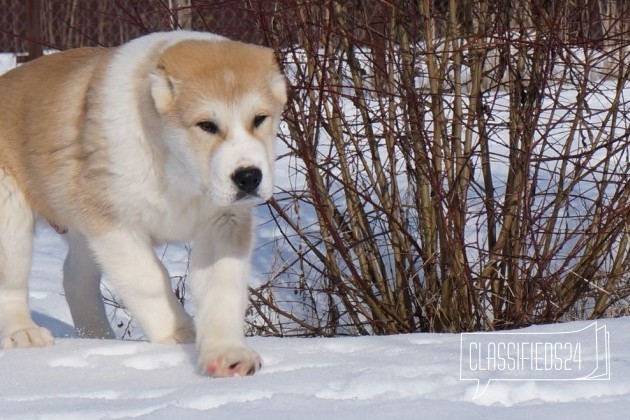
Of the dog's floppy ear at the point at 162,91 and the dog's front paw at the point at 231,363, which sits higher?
the dog's floppy ear at the point at 162,91

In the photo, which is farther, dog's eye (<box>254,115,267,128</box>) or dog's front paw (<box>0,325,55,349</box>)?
dog's front paw (<box>0,325,55,349</box>)

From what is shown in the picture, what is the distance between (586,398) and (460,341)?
771 mm

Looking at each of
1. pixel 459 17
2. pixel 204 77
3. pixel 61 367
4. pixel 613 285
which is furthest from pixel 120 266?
pixel 613 285

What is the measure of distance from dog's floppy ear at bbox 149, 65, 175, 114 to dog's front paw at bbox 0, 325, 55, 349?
916 millimetres

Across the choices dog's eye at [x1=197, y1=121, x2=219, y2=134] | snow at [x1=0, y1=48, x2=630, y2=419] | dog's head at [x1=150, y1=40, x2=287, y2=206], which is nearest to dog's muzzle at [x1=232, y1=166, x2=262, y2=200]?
dog's head at [x1=150, y1=40, x2=287, y2=206]

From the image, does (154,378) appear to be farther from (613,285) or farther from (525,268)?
(613,285)

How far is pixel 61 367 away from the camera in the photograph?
355 centimetres

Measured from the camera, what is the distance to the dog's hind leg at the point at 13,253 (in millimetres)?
4254

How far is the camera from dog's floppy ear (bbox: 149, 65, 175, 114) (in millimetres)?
3725

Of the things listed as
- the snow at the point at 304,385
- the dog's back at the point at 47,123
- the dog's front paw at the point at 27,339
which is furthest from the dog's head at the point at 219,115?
the dog's front paw at the point at 27,339

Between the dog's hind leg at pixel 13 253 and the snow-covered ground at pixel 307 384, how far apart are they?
0.44 meters
